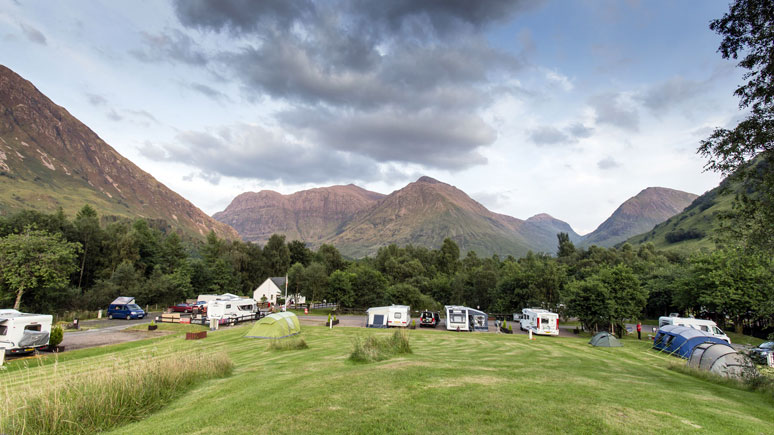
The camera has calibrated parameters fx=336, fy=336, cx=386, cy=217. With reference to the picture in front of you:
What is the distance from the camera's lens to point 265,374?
11.8 meters

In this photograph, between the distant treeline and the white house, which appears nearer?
the distant treeline

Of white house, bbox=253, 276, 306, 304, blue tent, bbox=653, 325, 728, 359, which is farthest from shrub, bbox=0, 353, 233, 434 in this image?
white house, bbox=253, 276, 306, 304

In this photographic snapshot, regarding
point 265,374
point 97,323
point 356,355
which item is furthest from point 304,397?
point 97,323

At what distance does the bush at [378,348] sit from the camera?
13414 millimetres

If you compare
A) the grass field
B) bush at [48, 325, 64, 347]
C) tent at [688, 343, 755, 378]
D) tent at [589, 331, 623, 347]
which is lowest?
tent at [589, 331, 623, 347]

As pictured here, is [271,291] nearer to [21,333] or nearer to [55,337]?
[55,337]

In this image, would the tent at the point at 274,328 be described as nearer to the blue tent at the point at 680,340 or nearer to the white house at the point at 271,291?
the blue tent at the point at 680,340

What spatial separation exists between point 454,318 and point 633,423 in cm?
2871

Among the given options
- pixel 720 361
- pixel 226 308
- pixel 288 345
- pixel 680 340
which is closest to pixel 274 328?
pixel 288 345

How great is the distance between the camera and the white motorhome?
34156 mm

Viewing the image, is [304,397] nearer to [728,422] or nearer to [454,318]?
[728,422]

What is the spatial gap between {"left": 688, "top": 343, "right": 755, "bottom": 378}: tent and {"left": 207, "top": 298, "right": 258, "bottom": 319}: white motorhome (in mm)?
36315

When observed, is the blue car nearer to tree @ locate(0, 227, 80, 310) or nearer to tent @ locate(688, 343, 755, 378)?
tree @ locate(0, 227, 80, 310)

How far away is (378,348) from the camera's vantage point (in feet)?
47.5
